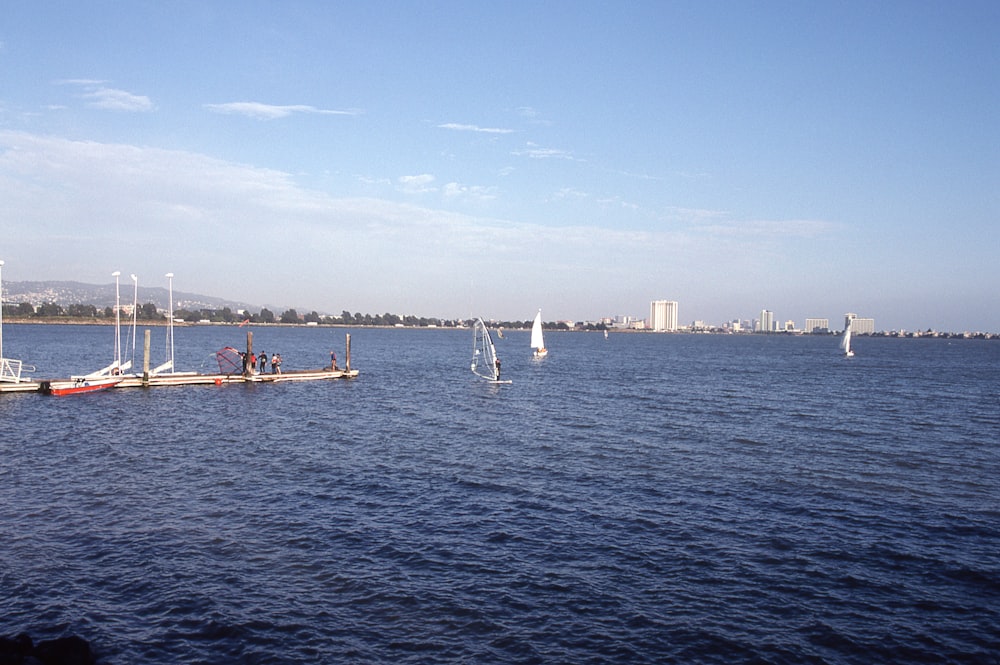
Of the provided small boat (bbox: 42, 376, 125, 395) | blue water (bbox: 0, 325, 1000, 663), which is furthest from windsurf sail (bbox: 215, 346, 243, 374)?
blue water (bbox: 0, 325, 1000, 663)

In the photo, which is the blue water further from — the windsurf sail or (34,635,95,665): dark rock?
the windsurf sail

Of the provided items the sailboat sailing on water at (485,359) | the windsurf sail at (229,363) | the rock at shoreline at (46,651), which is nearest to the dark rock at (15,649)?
the rock at shoreline at (46,651)

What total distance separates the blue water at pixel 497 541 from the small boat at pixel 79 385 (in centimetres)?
898

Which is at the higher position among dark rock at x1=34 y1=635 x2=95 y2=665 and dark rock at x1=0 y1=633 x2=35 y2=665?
dark rock at x1=0 y1=633 x2=35 y2=665

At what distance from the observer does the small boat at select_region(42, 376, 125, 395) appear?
4788cm

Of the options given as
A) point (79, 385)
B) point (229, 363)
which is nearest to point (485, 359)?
point (229, 363)

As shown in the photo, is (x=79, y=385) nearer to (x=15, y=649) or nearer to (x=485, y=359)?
(x=485, y=359)

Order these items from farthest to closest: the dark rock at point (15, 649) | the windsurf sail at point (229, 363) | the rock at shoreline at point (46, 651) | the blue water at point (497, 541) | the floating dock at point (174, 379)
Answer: the windsurf sail at point (229, 363)
the floating dock at point (174, 379)
the blue water at point (497, 541)
the rock at shoreline at point (46, 651)
the dark rock at point (15, 649)

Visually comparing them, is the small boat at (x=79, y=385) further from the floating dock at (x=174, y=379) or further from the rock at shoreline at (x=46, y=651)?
the rock at shoreline at (x=46, y=651)

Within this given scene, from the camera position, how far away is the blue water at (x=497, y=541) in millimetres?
13711

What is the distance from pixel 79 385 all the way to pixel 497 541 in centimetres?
4064

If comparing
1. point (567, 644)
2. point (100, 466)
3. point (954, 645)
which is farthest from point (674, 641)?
point (100, 466)

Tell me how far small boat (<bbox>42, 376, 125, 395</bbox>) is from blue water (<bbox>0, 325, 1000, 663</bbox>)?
8981 millimetres

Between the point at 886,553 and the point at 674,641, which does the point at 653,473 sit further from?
the point at 674,641
